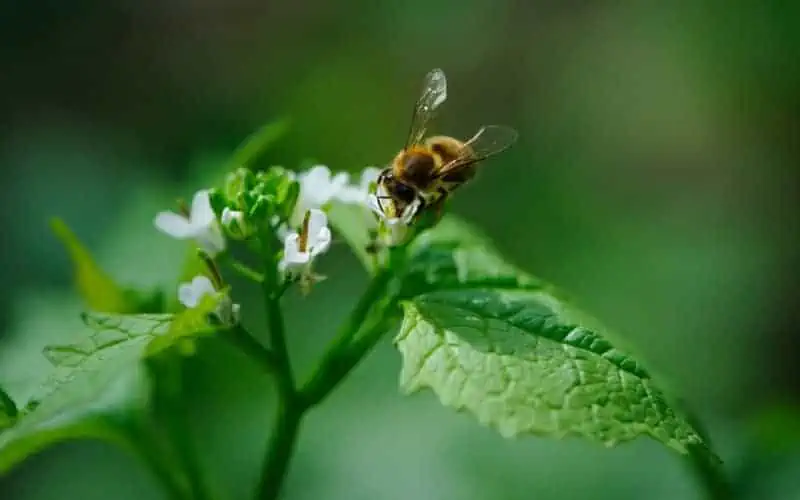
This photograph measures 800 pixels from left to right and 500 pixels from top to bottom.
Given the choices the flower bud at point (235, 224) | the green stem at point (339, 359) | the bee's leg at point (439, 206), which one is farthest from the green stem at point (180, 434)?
the bee's leg at point (439, 206)

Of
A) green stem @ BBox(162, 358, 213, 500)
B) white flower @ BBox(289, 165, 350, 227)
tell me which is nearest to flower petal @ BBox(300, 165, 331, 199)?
white flower @ BBox(289, 165, 350, 227)

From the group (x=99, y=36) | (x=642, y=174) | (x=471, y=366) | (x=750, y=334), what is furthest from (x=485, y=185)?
(x=471, y=366)

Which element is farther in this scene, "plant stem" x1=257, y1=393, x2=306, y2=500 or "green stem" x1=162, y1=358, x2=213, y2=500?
"green stem" x1=162, y1=358, x2=213, y2=500

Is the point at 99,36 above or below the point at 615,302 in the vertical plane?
below

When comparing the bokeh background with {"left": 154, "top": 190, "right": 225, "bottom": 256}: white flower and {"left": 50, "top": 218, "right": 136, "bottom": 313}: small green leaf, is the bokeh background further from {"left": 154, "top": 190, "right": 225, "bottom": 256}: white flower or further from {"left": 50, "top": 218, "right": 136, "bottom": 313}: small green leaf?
{"left": 154, "top": 190, "right": 225, "bottom": 256}: white flower

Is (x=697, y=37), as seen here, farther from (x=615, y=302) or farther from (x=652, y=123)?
(x=615, y=302)

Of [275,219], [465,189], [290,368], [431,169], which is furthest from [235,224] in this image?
[465,189]

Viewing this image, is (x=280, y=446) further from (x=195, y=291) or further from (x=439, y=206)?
(x=439, y=206)
